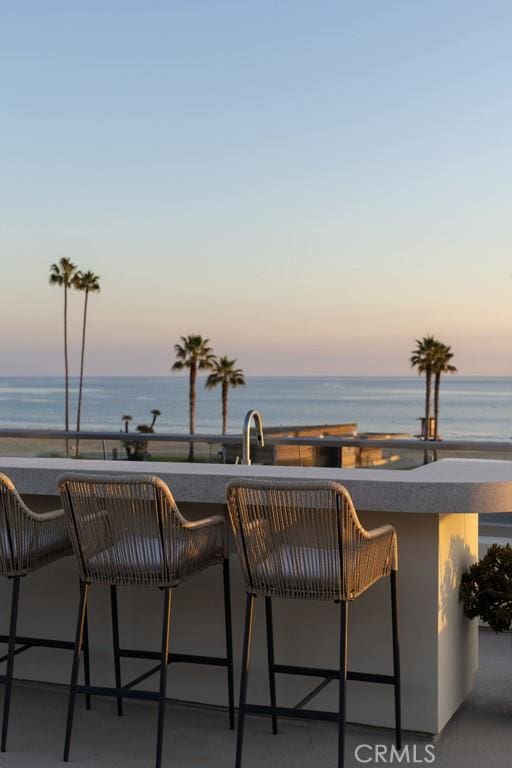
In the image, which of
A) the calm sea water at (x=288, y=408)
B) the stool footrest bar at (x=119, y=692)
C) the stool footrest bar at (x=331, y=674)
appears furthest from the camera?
the calm sea water at (x=288, y=408)

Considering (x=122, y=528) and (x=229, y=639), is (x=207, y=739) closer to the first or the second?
(x=229, y=639)

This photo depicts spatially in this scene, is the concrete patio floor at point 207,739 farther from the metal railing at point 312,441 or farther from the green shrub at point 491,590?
the metal railing at point 312,441

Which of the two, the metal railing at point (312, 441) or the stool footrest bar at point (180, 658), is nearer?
the stool footrest bar at point (180, 658)

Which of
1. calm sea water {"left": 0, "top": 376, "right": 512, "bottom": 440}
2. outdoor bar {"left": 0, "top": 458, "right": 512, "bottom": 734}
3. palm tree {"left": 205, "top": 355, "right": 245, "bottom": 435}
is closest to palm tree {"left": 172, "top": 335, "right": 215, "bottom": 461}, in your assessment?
palm tree {"left": 205, "top": 355, "right": 245, "bottom": 435}

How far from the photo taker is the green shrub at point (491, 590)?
401cm

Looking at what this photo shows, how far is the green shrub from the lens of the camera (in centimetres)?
401

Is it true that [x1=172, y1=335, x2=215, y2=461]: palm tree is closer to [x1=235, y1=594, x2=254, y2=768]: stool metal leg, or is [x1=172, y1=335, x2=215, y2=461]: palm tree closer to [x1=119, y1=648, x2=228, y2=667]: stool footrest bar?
[x1=119, y1=648, x2=228, y2=667]: stool footrest bar

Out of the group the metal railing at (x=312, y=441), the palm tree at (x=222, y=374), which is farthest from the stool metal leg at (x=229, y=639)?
the palm tree at (x=222, y=374)

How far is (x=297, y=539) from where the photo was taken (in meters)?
3.41

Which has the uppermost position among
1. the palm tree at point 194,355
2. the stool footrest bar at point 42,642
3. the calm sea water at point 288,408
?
the palm tree at point 194,355

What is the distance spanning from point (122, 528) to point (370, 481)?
94 centimetres

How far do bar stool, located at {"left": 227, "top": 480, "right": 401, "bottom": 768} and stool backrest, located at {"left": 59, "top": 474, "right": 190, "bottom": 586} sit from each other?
0.27 m

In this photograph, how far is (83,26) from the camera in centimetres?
1215

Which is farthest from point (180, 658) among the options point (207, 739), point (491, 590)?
point (491, 590)
